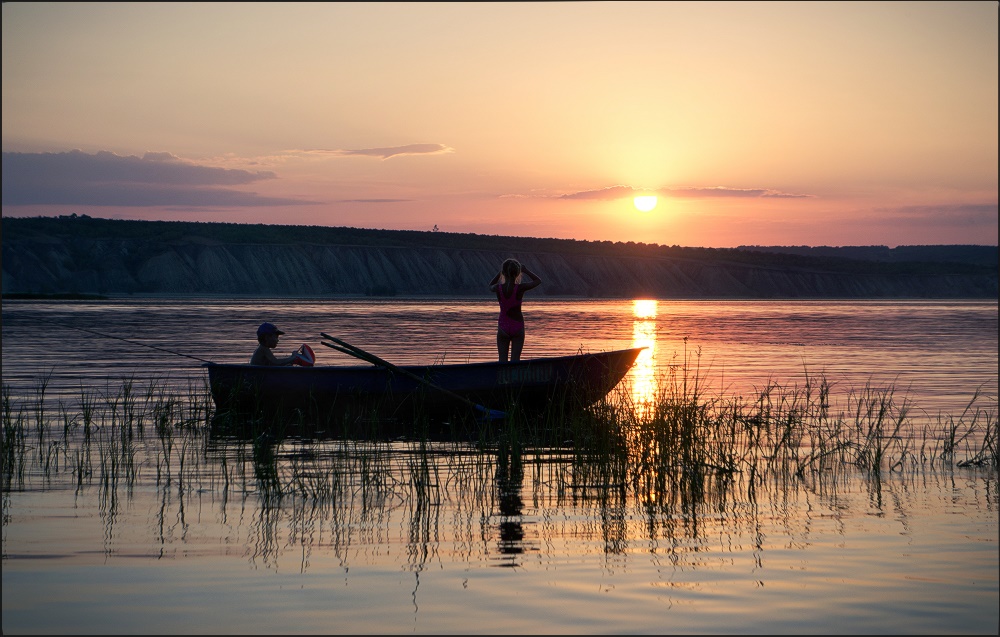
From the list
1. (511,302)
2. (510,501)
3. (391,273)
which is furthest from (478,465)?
(391,273)

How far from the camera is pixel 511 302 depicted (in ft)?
51.5

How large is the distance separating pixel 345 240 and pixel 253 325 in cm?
10280

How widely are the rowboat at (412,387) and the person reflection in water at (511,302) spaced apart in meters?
0.52

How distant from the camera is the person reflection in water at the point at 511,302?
15.6m

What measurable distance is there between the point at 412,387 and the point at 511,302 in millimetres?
1967

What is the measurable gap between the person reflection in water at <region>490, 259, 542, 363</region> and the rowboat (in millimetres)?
520

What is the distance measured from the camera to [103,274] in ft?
368

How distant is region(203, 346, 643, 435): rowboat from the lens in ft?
50.2

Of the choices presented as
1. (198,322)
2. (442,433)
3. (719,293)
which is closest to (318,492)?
(442,433)

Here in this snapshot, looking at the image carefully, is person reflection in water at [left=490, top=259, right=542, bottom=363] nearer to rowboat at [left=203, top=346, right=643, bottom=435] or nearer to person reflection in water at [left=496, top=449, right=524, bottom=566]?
rowboat at [left=203, top=346, right=643, bottom=435]

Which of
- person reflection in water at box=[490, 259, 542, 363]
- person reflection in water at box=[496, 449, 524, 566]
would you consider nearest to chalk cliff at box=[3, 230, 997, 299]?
person reflection in water at box=[490, 259, 542, 363]

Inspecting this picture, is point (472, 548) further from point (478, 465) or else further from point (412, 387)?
point (412, 387)

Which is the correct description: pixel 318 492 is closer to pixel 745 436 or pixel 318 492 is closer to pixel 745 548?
pixel 745 548

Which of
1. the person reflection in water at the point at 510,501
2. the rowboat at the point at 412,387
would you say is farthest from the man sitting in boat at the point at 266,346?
the person reflection in water at the point at 510,501
